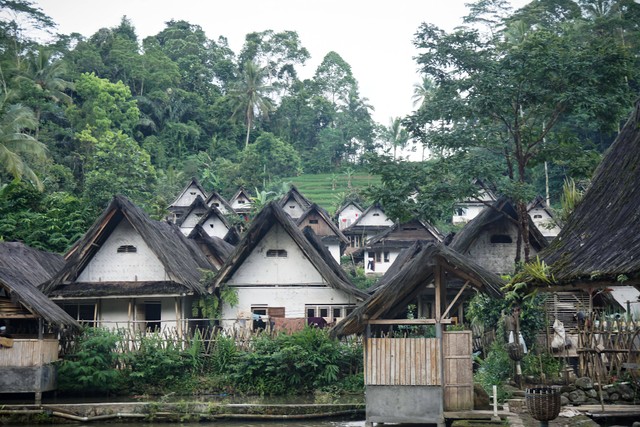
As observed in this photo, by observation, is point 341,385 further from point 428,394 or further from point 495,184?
point 495,184

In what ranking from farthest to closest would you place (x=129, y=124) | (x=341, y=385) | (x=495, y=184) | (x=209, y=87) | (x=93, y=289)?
(x=209, y=87) < (x=129, y=124) < (x=93, y=289) < (x=495, y=184) < (x=341, y=385)

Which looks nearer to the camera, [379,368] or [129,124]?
[379,368]

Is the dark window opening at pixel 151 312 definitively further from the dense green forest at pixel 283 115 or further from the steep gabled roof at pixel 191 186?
the steep gabled roof at pixel 191 186

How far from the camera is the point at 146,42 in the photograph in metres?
95.1

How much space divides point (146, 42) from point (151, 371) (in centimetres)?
7966

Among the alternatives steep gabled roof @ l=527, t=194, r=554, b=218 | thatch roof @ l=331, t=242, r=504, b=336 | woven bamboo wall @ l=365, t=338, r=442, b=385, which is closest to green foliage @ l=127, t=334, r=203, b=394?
thatch roof @ l=331, t=242, r=504, b=336

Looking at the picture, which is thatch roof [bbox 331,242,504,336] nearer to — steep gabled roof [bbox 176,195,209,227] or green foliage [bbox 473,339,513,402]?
green foliage [bbox 473,339,513,402]

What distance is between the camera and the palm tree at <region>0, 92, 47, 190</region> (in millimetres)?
39188

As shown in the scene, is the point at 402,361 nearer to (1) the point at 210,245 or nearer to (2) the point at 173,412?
(2) the point at 173,412

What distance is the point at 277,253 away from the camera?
26031 mm

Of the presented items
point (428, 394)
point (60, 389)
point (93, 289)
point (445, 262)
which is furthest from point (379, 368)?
point (93, 289)

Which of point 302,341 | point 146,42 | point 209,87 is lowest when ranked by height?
point 302,341

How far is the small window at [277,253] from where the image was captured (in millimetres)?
26016

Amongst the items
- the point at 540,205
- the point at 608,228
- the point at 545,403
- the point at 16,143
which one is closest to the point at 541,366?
the point at 545,403
